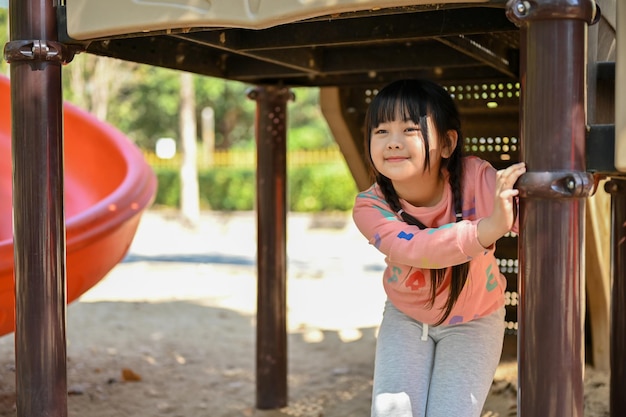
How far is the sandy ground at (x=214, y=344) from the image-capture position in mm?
4422

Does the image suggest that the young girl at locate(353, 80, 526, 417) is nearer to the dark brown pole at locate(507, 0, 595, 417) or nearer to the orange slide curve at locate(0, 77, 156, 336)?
the dark brown pole at locate(507, 0, 595, 417)

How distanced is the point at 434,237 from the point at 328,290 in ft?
20.6

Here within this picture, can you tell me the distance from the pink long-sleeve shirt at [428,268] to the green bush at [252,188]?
13562 millimetres

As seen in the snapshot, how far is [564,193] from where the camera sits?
1849 millimetres

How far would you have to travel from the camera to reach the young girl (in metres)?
2.36

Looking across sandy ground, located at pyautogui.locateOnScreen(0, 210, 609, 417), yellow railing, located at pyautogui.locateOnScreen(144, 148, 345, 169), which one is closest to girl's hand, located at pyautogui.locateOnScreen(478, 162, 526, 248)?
sandy ground, located at pyautogui.locateOnScreen(0, 210, 609, 417)

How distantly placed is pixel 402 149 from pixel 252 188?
52.5ft

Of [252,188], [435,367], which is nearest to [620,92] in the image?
[435,367]

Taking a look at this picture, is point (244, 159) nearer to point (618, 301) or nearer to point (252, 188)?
point (252, 188)

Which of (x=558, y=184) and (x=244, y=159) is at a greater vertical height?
(x=244, y=159)

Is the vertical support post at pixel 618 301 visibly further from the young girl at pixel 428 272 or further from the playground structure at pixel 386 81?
the young girl at pixel 428 272

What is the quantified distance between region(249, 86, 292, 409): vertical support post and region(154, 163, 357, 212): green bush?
11.7 m

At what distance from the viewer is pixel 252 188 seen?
18281 mm

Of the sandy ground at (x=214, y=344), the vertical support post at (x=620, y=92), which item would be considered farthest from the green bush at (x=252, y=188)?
the vertical support post at (x=620, y=92)
